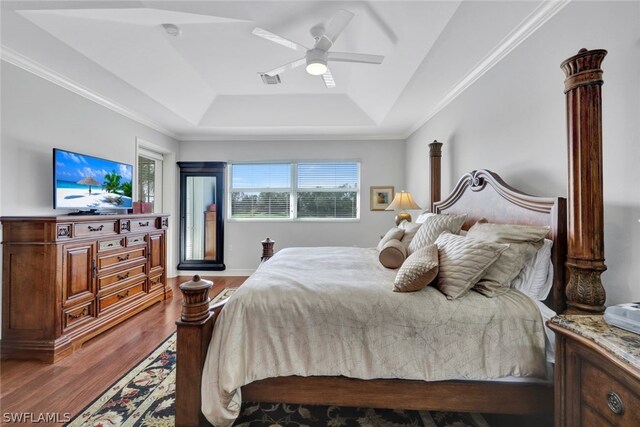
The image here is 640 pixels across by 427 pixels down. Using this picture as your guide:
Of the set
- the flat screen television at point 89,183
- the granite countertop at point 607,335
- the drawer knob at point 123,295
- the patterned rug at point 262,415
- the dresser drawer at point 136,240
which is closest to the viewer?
the granite countertop at point 607,335

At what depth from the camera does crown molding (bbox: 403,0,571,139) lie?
5.32ft

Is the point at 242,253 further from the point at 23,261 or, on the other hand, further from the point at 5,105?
the point at 5,105

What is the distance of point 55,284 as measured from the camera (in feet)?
6.82

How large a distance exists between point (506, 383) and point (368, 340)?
71 cm

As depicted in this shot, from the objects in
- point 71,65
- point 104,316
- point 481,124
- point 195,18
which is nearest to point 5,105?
point 71,65

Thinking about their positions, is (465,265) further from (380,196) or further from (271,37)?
(380,196)

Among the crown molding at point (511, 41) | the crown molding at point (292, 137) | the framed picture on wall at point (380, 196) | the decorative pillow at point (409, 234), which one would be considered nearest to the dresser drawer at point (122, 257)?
the crown molding at point (292, 137)

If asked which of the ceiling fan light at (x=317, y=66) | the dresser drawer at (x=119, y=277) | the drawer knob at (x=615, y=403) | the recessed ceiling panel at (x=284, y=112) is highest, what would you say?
the recessed ceiling panel at (x=284, y=112)

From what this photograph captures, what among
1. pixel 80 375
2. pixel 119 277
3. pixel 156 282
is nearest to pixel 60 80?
pixel 119 277

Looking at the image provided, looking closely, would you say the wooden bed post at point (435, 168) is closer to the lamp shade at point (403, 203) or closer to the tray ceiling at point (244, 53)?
the lamp shade at point (403, 203)

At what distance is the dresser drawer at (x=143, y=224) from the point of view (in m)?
2.91

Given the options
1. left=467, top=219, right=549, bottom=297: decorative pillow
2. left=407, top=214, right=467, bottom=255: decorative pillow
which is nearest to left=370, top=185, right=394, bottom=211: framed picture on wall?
left=407, top=214, right=467, bottom=255: decorative pillow

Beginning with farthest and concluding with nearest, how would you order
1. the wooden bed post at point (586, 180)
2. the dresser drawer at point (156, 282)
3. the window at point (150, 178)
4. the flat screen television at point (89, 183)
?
the window at point (150, 178)
the dresser drawer at point (156, 282)
the flat screen television at point (89, 183)
the wooden bed post at point (586, 180)

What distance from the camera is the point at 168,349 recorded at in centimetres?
223
